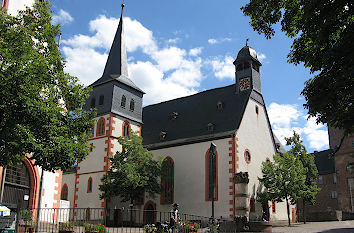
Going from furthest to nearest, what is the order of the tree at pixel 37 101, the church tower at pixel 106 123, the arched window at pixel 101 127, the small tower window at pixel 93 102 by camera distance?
the small tower window at pixel 93 102 < the arched window at pixel 101 127 < the church tower at pixel 106 123 < the tree at pixel 37 101

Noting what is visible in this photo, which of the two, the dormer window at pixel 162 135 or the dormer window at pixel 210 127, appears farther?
the dormer window at pixel 162 135

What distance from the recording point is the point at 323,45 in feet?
35.2

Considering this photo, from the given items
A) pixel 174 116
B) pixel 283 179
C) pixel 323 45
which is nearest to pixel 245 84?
Result: pixel 174 116

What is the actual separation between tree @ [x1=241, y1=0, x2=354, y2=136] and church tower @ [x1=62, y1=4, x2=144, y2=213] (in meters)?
22.0

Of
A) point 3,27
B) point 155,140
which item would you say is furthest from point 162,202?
point 3,27

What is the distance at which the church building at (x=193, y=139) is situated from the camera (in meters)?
28.6

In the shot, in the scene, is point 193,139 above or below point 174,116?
below

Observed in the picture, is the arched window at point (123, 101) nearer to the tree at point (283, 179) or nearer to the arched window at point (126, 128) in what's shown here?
the arched window at point (126, 128)

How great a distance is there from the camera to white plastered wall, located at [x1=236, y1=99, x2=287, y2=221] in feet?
95.8

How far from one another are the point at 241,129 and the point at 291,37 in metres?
17.7

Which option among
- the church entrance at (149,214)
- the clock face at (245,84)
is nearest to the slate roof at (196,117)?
the clock face at (245,84)

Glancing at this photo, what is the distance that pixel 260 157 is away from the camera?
1246 inches

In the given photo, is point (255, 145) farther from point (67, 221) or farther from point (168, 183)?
point (67, 221)

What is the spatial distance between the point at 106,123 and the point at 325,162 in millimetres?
37744
